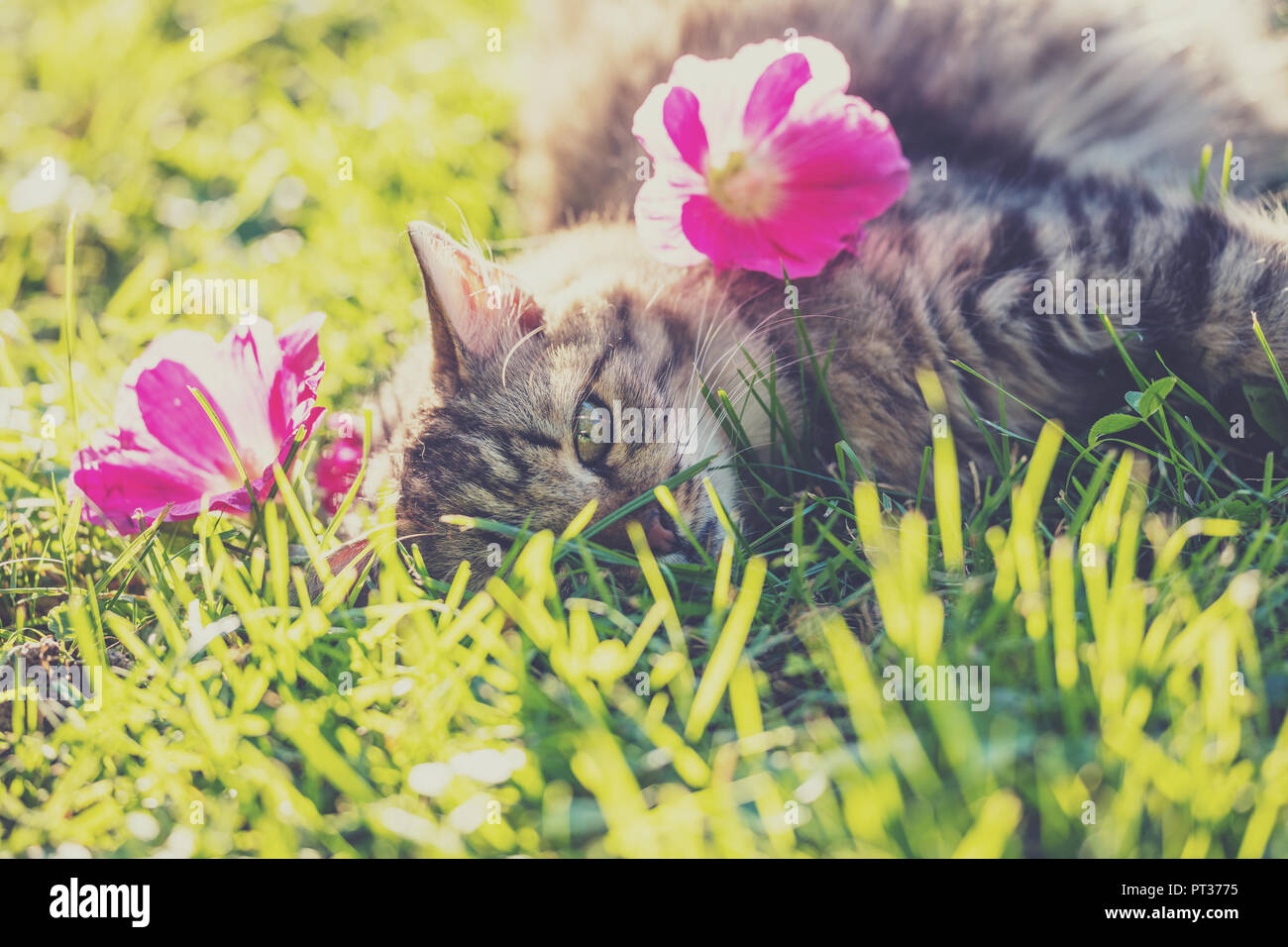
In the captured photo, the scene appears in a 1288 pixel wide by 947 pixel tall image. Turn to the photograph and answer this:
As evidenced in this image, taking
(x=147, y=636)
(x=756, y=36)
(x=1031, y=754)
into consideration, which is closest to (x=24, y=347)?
(x=147, y=636)

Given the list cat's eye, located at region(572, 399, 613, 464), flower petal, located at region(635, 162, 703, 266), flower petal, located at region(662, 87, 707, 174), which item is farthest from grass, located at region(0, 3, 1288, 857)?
flower petal, located at region(662, 87, 707, 174)

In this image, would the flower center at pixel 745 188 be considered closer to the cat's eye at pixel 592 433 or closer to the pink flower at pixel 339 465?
the cat's eye at pixel 592 433

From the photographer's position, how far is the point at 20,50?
9.09 ft

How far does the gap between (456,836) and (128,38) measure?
107 inches

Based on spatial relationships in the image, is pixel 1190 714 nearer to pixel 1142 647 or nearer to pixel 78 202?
pixel 1142 647

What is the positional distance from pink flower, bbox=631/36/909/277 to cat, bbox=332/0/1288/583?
0.13 meters

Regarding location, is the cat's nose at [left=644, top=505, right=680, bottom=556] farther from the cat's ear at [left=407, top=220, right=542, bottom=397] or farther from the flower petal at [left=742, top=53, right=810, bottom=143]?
the flower petal at [left=742, top=53, right=810, bottom=143]

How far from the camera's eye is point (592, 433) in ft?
4.36

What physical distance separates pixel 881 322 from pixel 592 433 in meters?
0.43

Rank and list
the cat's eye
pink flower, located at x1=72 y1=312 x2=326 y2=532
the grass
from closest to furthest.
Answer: the grass
pink flower, located at x1=72 y1=312 x2=326 y2=532
the cat's eye

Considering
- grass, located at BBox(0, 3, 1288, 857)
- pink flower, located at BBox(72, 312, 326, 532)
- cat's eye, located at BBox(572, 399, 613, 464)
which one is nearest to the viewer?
grass, located at BBox(0, 3, 1288, 857)

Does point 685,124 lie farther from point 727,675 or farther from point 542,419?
point 727,675

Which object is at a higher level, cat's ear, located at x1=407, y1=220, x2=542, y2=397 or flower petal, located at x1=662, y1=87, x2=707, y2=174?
flower petal, located at x1=662, y1=87, x2=707, y2=174

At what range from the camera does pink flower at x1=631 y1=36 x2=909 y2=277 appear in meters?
1.28
